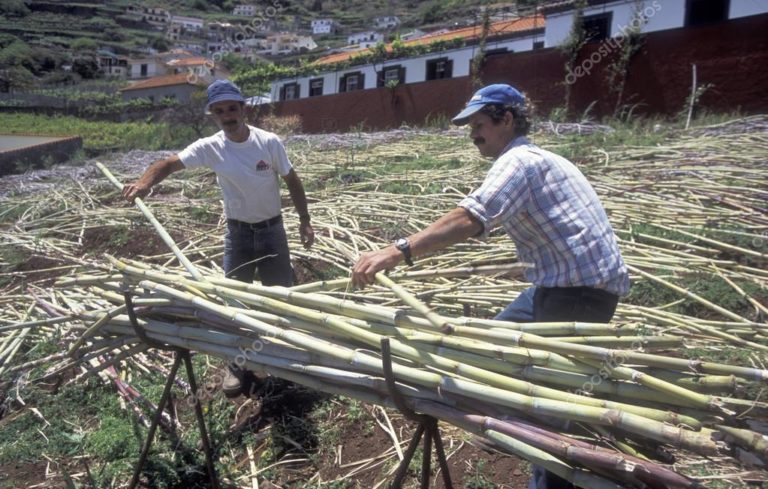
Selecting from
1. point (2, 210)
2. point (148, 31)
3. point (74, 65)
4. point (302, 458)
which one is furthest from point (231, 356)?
point (148, 31)

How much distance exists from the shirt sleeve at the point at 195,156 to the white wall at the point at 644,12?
11.1 metres

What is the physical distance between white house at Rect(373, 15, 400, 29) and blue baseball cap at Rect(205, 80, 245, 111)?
82.0m

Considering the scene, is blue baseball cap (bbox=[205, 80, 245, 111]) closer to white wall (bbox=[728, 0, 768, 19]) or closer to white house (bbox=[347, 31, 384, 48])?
white wall (bbox=[728, 0, 768, 19])

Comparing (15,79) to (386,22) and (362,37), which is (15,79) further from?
(386,22)

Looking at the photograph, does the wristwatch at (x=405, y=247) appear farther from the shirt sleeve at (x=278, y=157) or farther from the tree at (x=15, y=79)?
Answer: the tree at (x=15, y=79)

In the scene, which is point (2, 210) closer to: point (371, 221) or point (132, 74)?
point (371, 221)

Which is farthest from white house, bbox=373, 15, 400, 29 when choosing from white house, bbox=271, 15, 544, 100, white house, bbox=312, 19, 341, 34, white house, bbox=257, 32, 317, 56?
white house, bbox=271, 15, 544, 100

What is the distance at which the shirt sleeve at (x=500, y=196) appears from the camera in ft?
5.90

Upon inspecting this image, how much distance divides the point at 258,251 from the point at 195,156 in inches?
26.0

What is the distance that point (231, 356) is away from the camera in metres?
1.93

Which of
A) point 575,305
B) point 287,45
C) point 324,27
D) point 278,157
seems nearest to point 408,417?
point 575,305

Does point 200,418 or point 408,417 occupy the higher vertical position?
point 408,417

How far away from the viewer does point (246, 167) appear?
3.23 metres

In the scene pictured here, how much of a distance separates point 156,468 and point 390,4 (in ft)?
341
